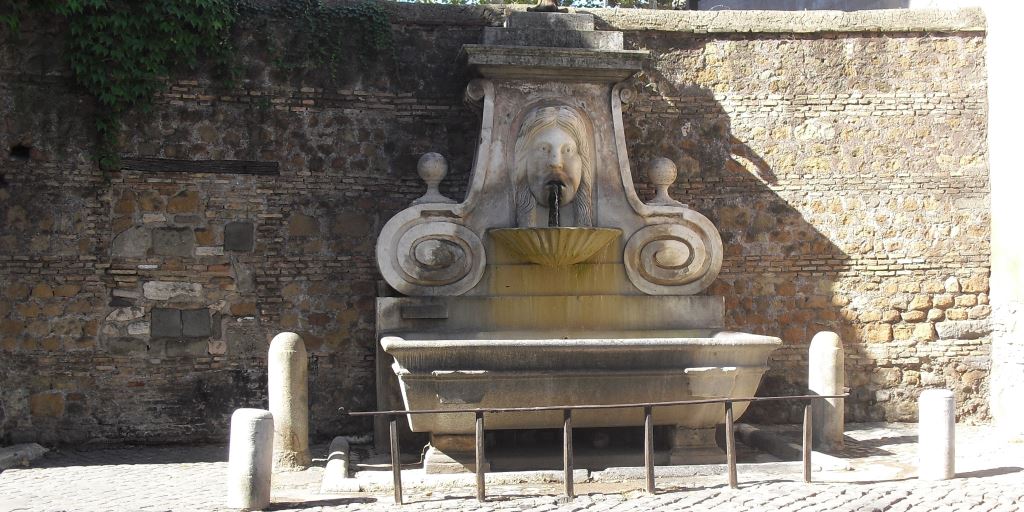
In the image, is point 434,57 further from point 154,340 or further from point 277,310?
point 154,340

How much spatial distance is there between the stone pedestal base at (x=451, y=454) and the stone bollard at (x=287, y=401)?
94cm

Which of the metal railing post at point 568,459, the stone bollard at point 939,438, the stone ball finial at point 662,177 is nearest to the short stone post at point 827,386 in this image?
the stone bollard at point 939,438

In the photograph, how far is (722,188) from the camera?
9.31m

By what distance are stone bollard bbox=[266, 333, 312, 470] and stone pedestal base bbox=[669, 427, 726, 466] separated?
2505 millimetres

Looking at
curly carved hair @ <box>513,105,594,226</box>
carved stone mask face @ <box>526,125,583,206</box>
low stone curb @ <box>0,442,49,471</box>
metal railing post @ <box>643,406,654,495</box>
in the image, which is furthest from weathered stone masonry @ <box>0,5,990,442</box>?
metal railing post @ <box>643,406,654,495</box>

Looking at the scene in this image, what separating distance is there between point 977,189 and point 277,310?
19.6 ft

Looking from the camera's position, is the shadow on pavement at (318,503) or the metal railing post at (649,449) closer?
the shadow on pavement at (318,503)

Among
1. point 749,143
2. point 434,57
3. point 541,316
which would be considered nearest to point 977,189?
point 749,143

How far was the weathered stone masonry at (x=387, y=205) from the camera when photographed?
8.41m

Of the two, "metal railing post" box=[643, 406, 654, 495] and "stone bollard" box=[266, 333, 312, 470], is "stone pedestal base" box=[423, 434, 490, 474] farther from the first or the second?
"metal railing post" box=[643, 406, 654, 495]

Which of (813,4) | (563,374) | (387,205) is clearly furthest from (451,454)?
(813,4)

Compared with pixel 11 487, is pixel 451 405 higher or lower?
higher

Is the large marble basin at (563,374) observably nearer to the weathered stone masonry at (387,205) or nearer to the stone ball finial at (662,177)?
the stone ball finial at (662,177)

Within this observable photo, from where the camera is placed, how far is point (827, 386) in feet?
25.8
